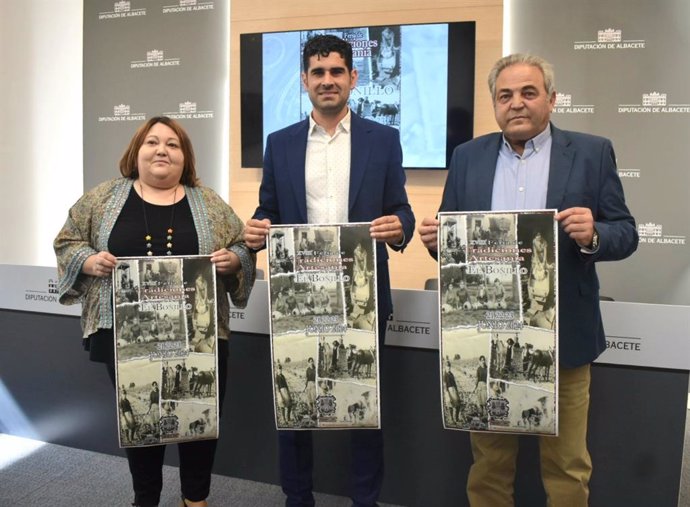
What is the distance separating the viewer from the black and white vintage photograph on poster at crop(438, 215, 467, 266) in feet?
5.27

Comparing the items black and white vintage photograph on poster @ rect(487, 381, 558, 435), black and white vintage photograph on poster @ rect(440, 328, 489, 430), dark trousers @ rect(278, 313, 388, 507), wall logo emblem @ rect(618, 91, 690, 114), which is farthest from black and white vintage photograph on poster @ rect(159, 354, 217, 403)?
wall logo emblem @ rect(618, 91, 690, 114)

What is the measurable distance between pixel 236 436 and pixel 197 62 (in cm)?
310

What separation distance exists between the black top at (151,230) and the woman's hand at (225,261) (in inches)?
3.5

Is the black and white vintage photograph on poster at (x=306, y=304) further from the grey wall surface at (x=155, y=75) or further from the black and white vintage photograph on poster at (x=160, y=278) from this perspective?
the grey wall surface at (x=155, y=75)

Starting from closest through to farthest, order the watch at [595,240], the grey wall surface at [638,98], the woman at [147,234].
→ the watch at [595,240], the woman at [147,234], the grey wall surface at [638,98]

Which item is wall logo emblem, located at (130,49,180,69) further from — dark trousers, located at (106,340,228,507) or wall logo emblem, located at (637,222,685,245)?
wall logo emblem, located at (637,222,685,245)

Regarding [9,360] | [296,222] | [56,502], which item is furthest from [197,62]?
[56,502]

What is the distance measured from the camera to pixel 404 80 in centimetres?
393

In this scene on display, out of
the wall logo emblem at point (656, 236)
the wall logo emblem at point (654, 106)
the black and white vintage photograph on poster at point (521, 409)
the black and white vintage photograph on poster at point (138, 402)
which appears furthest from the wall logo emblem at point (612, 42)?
the black and white vintage photograph on poster at point (138, 402)

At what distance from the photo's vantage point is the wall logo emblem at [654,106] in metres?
3.57

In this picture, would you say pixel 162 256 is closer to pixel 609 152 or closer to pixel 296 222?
pixel 296 222

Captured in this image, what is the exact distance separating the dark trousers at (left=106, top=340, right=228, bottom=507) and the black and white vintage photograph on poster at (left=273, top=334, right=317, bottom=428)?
0.28 m

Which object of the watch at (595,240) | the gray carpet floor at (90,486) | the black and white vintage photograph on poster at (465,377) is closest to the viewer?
the watch at (595,240)

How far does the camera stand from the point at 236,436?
2.51 m
